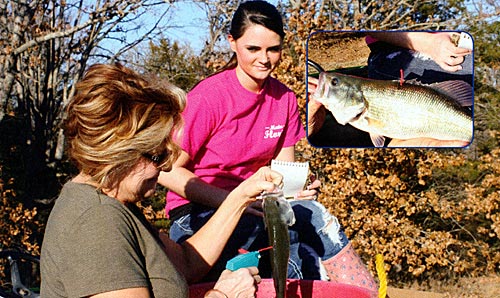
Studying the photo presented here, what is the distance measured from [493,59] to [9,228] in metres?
5.15

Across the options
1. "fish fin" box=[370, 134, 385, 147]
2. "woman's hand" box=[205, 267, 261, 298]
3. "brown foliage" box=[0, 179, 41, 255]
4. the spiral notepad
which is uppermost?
the spiral notepad

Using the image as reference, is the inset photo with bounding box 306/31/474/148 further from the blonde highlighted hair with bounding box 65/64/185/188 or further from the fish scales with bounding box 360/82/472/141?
the blonde highlighted hair with bounding box 65/64/185/188

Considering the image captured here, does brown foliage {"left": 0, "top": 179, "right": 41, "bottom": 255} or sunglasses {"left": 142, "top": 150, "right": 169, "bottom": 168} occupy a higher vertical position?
sunglasses {"left": 142, "top": 150, "right": 169, "bottom": 168}

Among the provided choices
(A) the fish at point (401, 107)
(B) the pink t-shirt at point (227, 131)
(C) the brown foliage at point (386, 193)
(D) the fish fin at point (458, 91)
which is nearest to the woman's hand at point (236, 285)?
(B) the pink t-shirt at point (227, 131)

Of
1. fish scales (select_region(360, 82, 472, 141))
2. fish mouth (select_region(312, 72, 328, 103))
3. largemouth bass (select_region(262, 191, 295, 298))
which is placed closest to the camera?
largemouth bass (select_region(262, 191, 295, 298))

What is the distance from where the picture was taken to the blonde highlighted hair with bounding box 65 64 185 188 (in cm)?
161

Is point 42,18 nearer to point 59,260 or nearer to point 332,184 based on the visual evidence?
point 332,184

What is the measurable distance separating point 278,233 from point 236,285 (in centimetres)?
23

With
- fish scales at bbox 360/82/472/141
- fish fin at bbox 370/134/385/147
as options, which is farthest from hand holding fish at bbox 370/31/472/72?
fish fin at bbox 370/134/385/147

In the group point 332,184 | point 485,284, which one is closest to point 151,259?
point 332,184

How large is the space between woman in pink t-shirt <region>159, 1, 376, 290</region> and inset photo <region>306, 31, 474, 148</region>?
1.32 meters

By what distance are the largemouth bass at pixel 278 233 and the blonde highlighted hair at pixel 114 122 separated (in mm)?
421

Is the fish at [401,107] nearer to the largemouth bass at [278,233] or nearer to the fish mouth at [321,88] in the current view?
the fish mouth at [321,88]

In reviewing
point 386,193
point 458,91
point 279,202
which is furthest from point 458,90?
point 279,202
